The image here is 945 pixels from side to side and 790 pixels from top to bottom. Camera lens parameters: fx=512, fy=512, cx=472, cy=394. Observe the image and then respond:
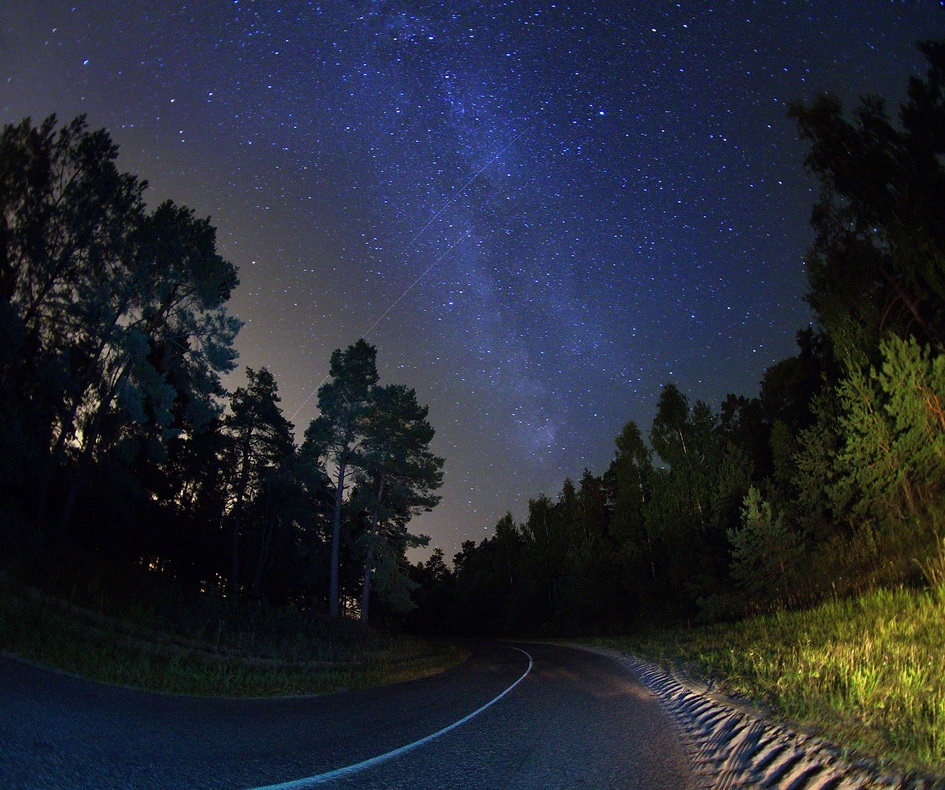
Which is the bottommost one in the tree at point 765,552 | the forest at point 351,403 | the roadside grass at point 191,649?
the roadside grass at point 191,649

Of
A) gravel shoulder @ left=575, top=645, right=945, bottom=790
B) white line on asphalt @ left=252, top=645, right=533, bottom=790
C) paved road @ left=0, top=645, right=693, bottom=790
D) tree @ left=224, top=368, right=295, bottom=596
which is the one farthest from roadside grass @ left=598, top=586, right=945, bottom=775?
tree @ left=224, top=368, right=295, bottom=596

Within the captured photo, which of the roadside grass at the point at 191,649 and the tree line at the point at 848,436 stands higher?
the tree line at the point at 848,436

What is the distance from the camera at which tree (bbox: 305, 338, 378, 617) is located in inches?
1081

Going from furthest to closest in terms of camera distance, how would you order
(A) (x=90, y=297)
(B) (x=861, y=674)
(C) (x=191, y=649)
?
1. (A) (x=90, y=297)
2. (C) (x=191, y=649)
3. (B) (x=861, y=674)

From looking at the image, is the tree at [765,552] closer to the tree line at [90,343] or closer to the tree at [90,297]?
the tree line at [90,343]

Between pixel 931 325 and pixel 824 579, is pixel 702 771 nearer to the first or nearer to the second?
pixel 824 579

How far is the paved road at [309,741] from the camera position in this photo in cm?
423

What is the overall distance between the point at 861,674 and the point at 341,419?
24844 mm

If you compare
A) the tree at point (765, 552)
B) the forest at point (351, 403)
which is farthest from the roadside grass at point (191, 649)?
the tree at point (765, 552)

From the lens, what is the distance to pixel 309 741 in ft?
18.7

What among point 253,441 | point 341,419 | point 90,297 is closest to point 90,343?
point 90,297

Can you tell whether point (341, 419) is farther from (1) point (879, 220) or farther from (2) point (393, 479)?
(1) point (879, 220)

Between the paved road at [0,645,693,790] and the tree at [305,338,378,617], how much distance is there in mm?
19306

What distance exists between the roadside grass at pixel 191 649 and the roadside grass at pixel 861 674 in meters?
8.32
